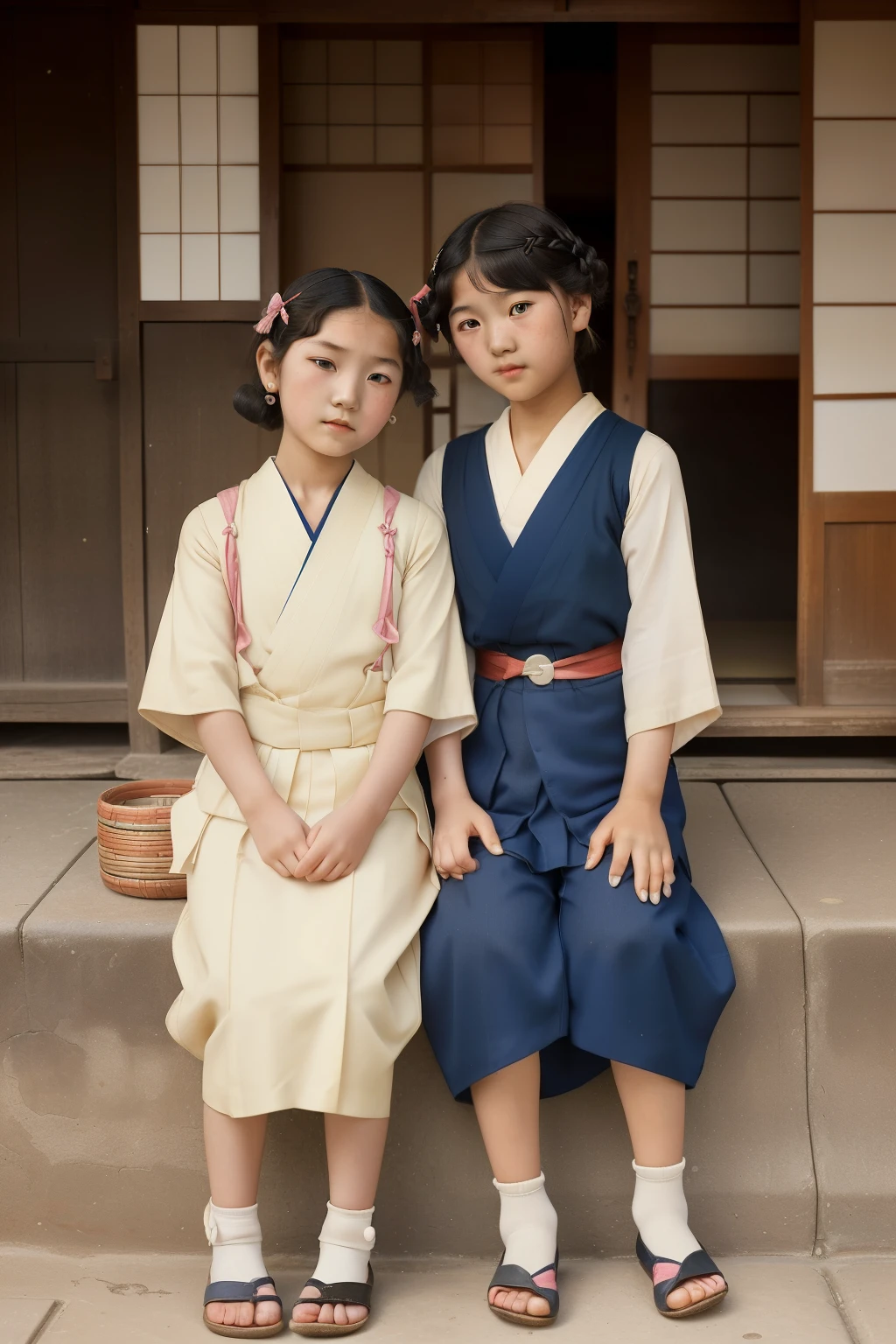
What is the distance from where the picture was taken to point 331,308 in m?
2.35

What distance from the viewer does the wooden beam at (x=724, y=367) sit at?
4527 mm

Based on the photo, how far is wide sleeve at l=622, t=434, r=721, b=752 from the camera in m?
2.47

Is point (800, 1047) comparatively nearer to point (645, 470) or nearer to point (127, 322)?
point (645, 470)

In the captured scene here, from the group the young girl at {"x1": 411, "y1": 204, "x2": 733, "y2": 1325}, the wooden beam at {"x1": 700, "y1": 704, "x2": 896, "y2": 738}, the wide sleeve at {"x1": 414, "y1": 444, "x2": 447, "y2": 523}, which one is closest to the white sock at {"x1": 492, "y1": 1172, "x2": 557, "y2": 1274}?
the young girl at {"x1": 411, "y1": 204, "x2": 733, "y2": 1325}

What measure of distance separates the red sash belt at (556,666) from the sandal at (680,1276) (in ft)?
3.47

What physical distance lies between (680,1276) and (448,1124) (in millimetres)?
510

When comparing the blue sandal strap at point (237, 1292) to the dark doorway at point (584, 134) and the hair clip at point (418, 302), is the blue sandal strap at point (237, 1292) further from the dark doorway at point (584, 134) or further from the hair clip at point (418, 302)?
the dark doorway at point (584, 134)

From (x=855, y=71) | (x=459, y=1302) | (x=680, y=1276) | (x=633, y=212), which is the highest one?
(x=855, y=71)

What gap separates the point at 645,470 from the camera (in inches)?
98.4

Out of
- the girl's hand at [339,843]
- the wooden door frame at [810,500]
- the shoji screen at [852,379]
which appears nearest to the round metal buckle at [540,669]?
the girl's hand at [339,843]

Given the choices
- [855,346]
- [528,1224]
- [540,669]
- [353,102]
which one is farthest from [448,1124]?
[353,102]

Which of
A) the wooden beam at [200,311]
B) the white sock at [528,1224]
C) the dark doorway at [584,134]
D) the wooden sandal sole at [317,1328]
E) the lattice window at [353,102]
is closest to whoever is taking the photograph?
the wooden sandal sole at [317,1328]

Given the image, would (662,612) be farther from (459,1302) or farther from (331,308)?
(459,1302)

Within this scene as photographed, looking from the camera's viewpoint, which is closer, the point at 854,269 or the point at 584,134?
the point at 854,269
